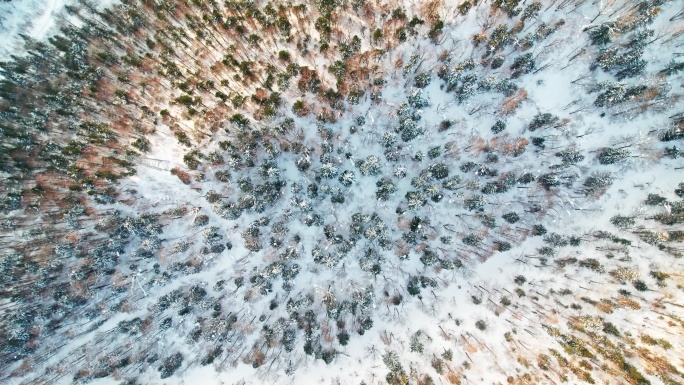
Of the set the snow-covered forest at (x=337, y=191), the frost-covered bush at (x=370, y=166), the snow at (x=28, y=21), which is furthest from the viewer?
the snow at (x=28, y=21)

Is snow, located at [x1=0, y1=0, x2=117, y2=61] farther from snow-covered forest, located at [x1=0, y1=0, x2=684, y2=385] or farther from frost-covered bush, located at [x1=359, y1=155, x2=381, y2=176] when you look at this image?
frost-covered bush, located at [x1=359, y1=155, x2=381, y2=176]

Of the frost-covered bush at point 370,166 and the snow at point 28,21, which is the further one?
the snow at point 28,21

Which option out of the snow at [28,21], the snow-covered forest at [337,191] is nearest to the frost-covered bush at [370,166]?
the snow-covered forest at [337,191]

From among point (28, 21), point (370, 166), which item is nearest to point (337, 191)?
point (370, 166)

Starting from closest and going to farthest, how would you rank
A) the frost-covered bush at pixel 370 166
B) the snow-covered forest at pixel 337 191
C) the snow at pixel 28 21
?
1. the frost-covered bush at pixel 370 166
2. the snow-covered forest at pixel 337 191
3. the snow at pixel 28 21

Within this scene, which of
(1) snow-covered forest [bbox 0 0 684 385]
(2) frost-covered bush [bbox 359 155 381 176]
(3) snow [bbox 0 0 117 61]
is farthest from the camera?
(3) snow [bbox 0 0 117 61]

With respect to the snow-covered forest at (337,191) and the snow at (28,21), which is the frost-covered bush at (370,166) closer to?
the snow-covered forest at (337,191)

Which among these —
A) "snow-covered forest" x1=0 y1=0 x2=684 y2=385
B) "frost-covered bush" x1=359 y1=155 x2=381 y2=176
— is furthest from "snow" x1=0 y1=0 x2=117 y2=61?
"frost-covered bush" x1=359 y1=155 x2=381 y2=176

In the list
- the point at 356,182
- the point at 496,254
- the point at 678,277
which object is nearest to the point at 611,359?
the point at 678,277
